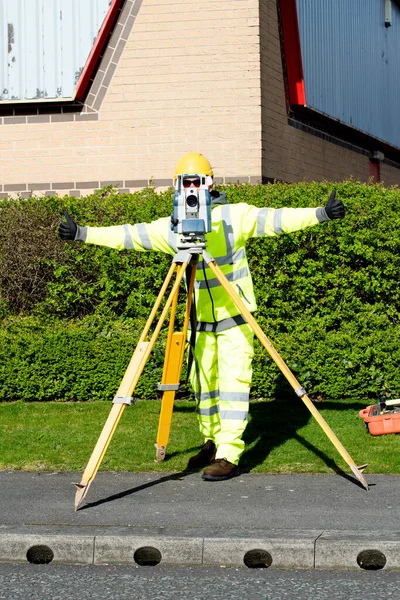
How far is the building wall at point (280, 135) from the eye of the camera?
47.5 ft

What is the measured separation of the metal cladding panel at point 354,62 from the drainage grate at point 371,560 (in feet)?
34.6

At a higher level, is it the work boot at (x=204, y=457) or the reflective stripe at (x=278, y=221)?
the reflective stripe at (x=278, y=221)

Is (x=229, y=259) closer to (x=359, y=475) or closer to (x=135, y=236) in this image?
(x=135, y=236)

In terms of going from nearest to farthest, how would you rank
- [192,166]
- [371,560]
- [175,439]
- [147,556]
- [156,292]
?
[371,560] → [147,556] → [192,166] → [175,439] → [156,292]

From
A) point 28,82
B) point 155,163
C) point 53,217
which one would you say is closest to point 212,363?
point 53,217

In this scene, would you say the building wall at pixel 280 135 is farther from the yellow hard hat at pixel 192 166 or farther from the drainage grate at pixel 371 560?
the drainage grate at pixel 371 560

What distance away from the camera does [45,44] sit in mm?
14727

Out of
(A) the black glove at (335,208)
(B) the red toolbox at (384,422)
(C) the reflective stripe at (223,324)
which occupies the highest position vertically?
(A) the black glove at (335,208)

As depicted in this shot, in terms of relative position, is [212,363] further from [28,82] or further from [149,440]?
[28,82]

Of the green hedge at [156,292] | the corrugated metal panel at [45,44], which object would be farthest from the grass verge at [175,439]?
the corrugated metal panel at [45,44]

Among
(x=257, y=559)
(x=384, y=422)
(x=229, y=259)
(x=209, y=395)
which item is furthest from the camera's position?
(x=384, y=422)

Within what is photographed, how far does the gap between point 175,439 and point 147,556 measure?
3.19m

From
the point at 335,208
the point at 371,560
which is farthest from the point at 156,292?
the point at 371,560

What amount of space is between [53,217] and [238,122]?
2.69 metres
